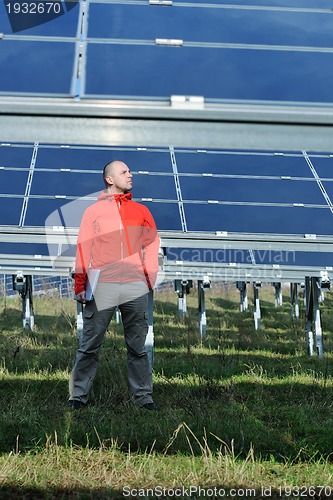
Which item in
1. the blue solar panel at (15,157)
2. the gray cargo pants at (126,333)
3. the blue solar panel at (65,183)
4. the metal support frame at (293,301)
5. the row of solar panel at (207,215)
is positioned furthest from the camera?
the metal support frame at (293,301)

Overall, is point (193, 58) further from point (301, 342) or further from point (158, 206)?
point (301, 342)

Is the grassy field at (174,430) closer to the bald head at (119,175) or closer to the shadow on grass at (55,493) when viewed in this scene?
the shadow on grass at (55,493)

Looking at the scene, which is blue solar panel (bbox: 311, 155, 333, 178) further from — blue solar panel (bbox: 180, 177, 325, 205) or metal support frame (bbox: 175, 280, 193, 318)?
metal support frame (bbox: 175, 280, 193, 318)

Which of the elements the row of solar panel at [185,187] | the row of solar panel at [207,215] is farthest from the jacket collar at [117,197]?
the row of solar panel at [185,187]

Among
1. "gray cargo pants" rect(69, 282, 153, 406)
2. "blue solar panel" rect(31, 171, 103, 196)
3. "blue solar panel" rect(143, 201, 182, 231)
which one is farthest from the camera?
"blue solar panel" rect(31, 171, 103, 196)

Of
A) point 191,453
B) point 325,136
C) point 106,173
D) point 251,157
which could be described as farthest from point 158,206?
point 325,136

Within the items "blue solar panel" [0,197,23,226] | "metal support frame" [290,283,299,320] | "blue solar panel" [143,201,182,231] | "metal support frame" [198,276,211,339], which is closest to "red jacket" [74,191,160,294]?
"blue solar panel" [143,201,182,231]

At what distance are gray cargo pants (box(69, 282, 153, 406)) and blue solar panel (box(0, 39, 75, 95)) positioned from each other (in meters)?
1.58

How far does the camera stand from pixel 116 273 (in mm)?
5344

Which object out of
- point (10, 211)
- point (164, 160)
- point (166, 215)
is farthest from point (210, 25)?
point (10, 211)

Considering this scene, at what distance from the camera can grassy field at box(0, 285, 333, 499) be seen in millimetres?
3396

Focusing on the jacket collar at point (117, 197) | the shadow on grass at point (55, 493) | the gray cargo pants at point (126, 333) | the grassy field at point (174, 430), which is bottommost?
the shadow on grass at point (55, 493)

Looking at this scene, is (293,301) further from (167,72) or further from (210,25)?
(167,72)

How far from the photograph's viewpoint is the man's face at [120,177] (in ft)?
17.5
